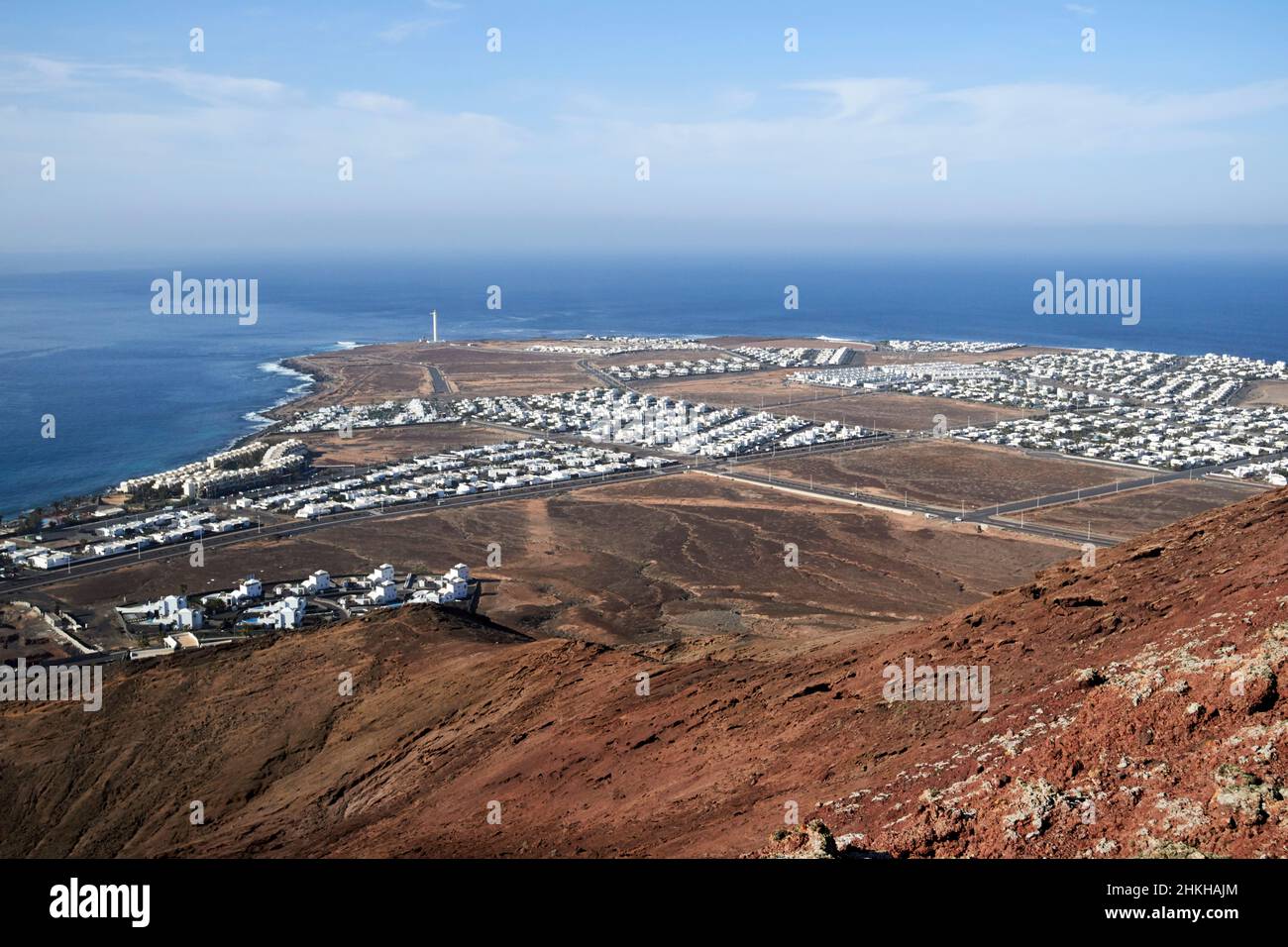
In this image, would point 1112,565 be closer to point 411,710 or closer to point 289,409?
point 411,710

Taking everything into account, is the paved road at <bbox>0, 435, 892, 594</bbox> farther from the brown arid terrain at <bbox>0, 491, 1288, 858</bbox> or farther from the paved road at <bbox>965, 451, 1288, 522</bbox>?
the brown arid terrain at <bbox>0, 491, 1288, 858</bbox>

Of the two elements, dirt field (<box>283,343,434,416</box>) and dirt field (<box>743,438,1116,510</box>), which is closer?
dirt field (<box>743,438,1116,510</box>)

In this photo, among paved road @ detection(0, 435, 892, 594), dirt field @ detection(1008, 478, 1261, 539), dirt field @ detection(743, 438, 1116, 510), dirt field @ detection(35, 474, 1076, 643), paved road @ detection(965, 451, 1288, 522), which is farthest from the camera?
dirt field @ detection(743, 438, 1116, 510)

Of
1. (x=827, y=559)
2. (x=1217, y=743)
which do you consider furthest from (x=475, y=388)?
(x=1217, y=743)

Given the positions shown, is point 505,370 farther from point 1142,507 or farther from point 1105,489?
point 1142,507

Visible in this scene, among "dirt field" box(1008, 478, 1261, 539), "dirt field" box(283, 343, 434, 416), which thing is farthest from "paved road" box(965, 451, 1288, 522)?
"dirt field" box(283, 343, 434, 416)

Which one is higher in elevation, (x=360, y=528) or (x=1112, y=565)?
Result: (x=1112, y=565)
